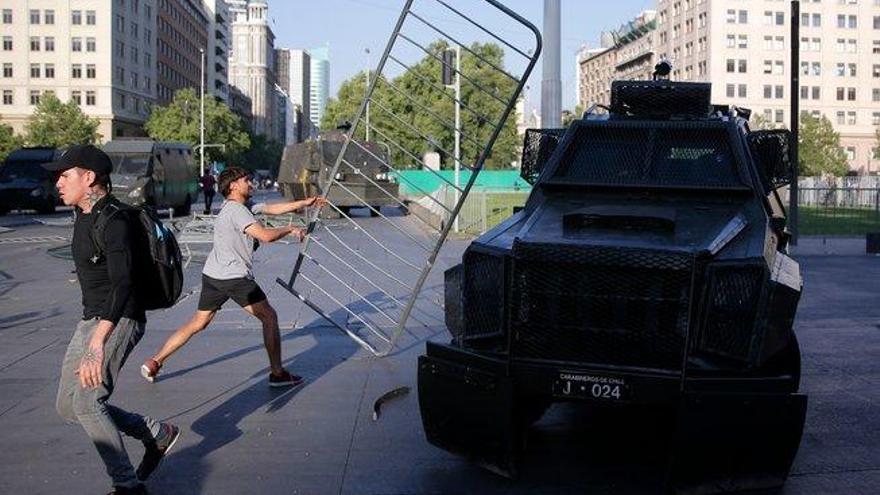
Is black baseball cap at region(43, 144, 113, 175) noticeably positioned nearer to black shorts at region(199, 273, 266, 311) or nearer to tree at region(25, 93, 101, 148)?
black shorts at region(199, 273, 266, 311)

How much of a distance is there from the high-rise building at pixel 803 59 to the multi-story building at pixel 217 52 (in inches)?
2762

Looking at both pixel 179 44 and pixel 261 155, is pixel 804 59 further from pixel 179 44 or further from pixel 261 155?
pixel 179 44

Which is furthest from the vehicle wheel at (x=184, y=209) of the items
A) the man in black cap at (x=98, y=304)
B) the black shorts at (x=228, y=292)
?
the man in black cap at (x=98, y=304)

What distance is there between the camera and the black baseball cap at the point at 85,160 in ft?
17.4

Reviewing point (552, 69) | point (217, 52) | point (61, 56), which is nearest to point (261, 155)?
point (217, 52)

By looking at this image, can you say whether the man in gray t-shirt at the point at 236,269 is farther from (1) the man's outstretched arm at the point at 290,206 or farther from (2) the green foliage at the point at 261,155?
(2) the green foliage at the point at 261,155

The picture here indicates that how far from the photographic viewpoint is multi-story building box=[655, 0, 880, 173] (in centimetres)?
11106

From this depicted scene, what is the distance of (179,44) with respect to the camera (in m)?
127

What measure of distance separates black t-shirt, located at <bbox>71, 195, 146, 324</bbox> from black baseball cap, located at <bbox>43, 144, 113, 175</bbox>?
164 mm

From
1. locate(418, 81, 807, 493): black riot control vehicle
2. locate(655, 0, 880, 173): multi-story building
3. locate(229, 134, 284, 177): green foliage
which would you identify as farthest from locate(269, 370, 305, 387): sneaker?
locate(229, 134, 284, 177): green foliage

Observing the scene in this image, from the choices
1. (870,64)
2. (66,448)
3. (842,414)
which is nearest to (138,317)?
(66,448)

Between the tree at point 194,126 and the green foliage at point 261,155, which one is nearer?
the tree at point 194,126

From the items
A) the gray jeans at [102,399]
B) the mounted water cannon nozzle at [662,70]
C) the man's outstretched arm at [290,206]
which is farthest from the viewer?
the mounted water cannon nozzle at [662,70]

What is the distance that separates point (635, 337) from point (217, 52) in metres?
157
